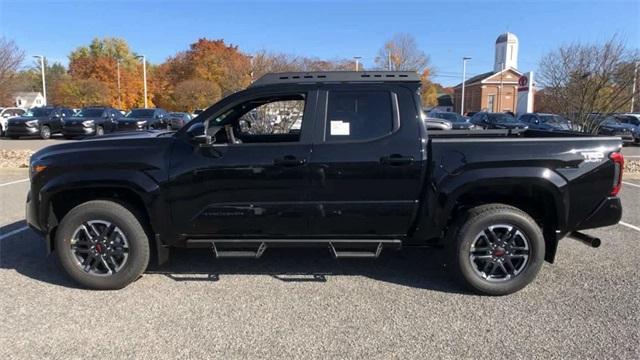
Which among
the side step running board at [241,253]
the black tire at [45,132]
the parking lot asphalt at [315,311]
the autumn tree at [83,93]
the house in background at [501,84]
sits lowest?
the parking lot asphalt at [315,311]

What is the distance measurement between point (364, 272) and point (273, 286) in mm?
946

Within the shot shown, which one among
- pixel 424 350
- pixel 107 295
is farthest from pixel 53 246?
pixel 424 350

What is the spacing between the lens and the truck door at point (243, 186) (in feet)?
13.3

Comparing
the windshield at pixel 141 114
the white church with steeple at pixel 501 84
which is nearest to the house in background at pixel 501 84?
the white church with steeple at pixel 501 84

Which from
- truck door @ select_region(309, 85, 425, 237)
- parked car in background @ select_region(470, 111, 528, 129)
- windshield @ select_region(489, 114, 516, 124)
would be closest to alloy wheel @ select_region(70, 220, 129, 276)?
truck door @ select_region(309, 85, 425, 237)

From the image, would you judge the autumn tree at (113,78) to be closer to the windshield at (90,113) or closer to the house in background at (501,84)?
the windshield at (90,113)

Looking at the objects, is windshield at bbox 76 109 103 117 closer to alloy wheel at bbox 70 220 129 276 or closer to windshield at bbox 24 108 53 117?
windshield at bbox 24 108 53 117

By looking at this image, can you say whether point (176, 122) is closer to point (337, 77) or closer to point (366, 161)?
point (337, 77)

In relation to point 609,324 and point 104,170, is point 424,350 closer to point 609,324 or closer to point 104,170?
point 609,324

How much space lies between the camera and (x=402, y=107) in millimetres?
4141

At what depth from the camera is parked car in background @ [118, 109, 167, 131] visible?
2344cm

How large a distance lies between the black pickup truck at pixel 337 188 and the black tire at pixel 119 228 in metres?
0.01

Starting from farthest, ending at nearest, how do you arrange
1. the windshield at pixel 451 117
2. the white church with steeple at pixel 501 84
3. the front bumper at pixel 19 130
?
the white church with steeple at pixel 501 84
the windshield at pixel 451 117
the front bumper at pixel 19 130

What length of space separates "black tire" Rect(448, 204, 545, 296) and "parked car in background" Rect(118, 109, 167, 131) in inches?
819
